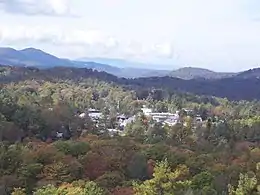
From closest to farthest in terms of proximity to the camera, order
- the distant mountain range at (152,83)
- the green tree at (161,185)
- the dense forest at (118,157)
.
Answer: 1. the green tree at (161,185)
2. the dense forest at (118,157)
3. the distant mountain range at (152,83)

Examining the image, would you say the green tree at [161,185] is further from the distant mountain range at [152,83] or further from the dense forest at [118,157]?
the distant mountain range at [152,83]

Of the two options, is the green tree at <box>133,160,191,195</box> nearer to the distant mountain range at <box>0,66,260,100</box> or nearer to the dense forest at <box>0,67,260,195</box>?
the dense forest at <box>0,67,260,195</box>

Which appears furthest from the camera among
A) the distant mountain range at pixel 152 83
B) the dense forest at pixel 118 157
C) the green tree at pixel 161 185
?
the distant mountain range at pixel 152 83

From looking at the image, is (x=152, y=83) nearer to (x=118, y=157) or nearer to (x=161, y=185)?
(x=118, y=157)

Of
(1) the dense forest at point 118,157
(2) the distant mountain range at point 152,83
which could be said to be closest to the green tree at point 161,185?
(1) the dense forest at point 118,157

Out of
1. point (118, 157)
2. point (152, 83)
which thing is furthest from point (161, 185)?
point (152, 83)

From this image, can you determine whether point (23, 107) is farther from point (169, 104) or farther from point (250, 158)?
point (169, 104)

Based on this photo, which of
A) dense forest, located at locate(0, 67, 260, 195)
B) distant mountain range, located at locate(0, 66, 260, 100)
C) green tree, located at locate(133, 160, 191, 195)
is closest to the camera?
green tree, located at locate(133, 160, 191, 195)

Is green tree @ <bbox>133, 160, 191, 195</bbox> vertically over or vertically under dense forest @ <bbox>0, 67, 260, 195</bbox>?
over

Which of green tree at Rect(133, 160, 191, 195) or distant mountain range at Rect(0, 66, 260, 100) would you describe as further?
distant mountain range at Rect(0, 66, 260, 100)

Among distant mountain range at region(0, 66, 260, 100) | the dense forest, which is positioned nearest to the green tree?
the dense forest

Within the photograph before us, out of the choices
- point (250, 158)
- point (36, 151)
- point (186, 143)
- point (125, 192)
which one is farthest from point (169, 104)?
point (125, 192)

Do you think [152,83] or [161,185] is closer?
[161,185]
